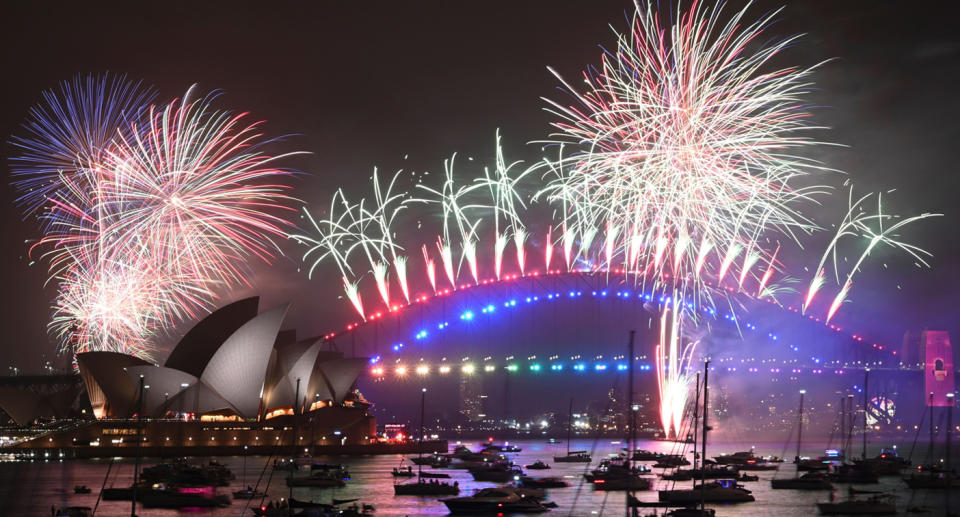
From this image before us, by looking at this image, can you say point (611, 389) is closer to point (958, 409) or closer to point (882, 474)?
point (958, 409)

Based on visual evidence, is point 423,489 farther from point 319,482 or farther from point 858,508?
point 858,508

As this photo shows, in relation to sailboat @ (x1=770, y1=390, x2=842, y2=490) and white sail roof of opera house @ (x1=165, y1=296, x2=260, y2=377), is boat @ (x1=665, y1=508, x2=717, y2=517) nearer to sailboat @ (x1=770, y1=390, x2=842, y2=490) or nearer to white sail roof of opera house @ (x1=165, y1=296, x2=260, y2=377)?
sailboat @ (x1=770, y1=390, x2=842, y2=490)

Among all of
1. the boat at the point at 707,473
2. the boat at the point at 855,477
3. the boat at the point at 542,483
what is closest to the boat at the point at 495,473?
the boat at the point at 542,483

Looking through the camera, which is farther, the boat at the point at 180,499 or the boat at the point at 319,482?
the boat at the point at 319,482

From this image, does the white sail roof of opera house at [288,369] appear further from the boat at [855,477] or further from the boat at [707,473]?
the boat at [855,477]

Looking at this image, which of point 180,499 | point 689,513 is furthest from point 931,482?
point 180,499

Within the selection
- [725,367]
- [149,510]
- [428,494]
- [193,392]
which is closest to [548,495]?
[428,494]

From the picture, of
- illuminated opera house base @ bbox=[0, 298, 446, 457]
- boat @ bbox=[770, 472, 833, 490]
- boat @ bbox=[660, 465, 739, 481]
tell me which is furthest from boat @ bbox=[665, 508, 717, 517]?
illuminated opera house base @ bbox=[0, 298, 446, 457]
